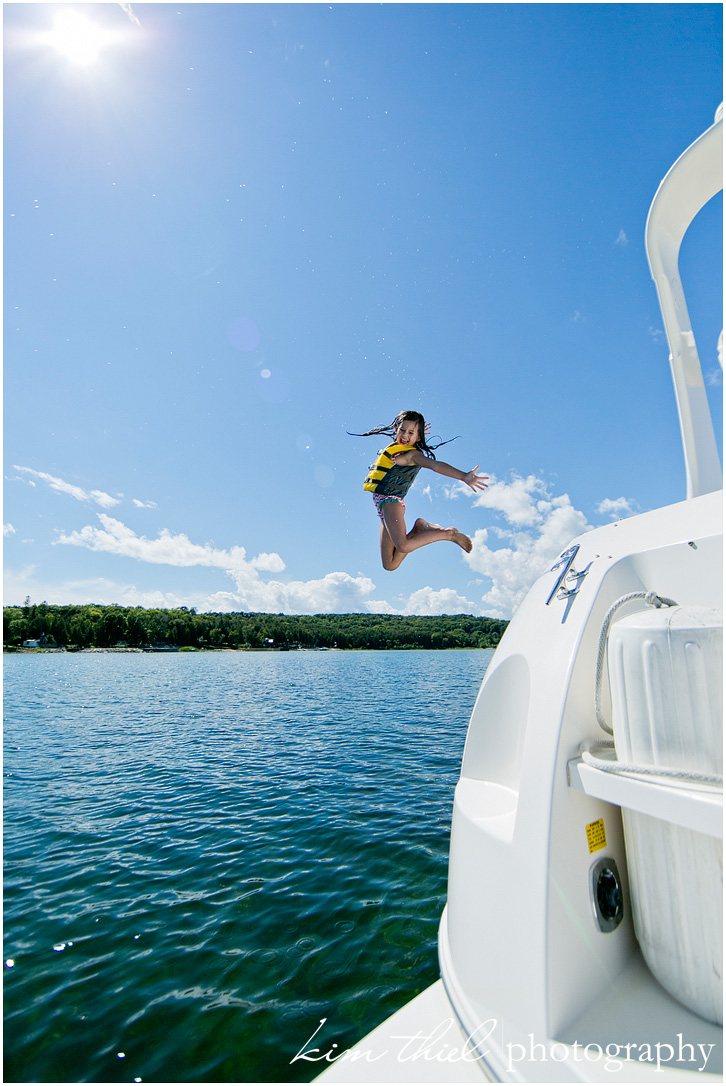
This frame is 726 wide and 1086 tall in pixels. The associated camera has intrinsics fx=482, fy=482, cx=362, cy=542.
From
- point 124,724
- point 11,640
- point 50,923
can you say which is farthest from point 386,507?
point 11,640

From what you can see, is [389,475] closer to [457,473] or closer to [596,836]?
[457,473]

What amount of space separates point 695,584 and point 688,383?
1.70 meters

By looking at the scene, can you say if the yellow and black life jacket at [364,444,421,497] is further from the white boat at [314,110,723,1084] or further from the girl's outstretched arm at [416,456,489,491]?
the white boat at [314,110,723,1084]

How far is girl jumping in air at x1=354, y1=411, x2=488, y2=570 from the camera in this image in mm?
3443

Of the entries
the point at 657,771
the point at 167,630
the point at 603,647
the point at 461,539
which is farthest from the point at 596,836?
the point at 167,630

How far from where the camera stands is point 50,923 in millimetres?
4465

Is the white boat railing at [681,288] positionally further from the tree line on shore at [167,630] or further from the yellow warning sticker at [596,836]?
the tree line on shore at [167,630]

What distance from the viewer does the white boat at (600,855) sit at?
138 cm

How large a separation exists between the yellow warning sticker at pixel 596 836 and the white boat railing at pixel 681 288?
1.86 meters

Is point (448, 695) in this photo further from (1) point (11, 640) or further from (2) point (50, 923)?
(1) point (11, 640)

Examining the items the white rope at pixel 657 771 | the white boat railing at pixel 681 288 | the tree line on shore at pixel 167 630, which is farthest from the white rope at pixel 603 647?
the tree line on shore at pixel 167 630

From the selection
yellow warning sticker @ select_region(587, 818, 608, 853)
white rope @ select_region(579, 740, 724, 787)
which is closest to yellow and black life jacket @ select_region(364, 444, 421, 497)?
white rope @ select_region(579, 740, 724, 787)

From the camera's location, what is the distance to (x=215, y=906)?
4570 millimetres

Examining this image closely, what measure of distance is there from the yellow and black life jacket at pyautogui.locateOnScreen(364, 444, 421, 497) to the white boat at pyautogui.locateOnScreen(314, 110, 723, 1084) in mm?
1583
